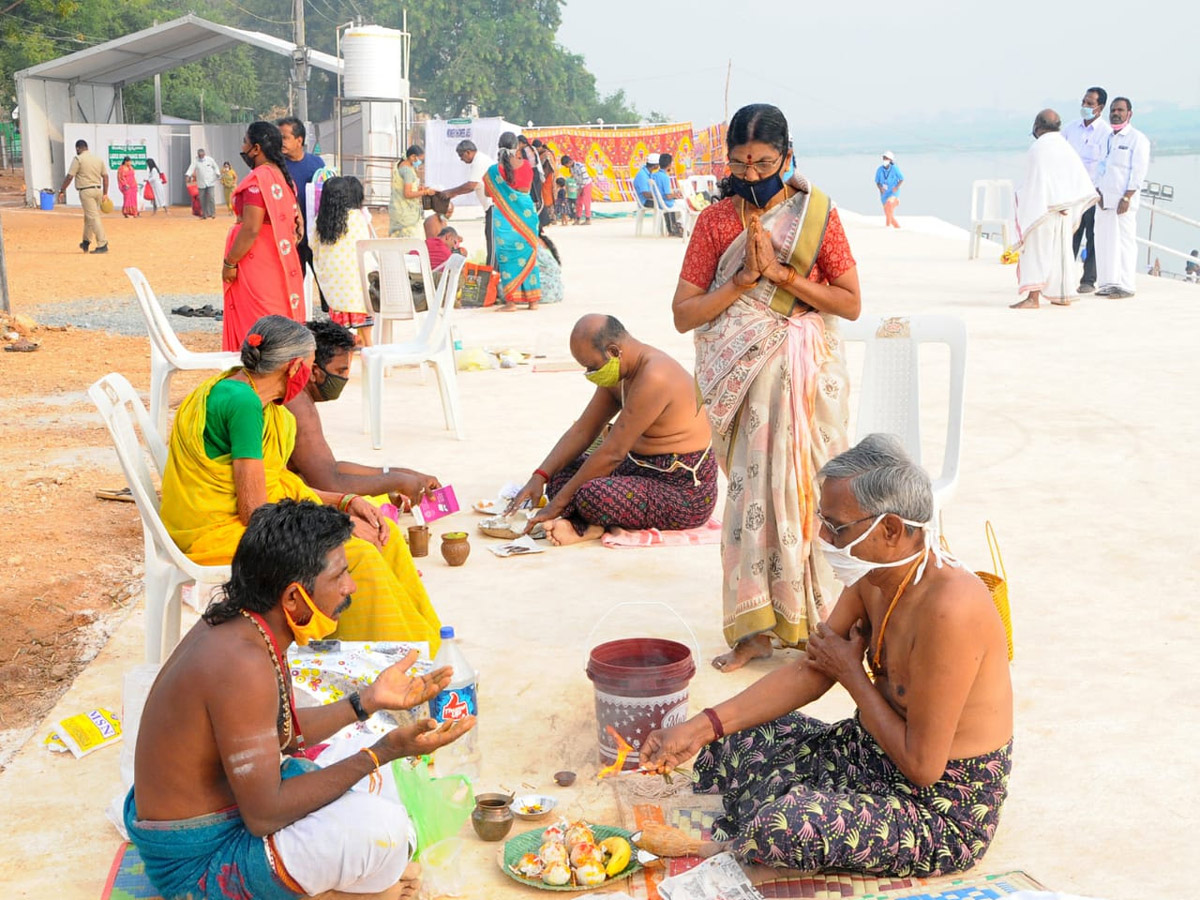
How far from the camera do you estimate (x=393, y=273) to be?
9.42 metres

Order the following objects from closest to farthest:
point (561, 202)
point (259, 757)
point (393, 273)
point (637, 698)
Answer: point (259, 757)
point (637, 698)
point (393, 273)
point (561, 202)

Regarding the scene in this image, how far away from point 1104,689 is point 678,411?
2311 millimetres

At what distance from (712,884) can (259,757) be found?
1141 millimetres

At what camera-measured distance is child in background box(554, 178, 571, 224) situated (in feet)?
93.4

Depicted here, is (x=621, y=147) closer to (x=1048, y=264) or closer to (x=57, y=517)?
(x=1048, y=264)

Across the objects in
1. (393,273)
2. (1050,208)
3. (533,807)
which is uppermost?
(1050,208)

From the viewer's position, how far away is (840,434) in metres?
4.43

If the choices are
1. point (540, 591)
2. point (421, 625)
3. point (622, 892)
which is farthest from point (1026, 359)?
point (622, 892)

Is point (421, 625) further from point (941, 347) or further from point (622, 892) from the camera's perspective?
point (941, 347)

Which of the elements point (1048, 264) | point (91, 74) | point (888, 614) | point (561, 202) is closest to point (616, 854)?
point (888, 614)

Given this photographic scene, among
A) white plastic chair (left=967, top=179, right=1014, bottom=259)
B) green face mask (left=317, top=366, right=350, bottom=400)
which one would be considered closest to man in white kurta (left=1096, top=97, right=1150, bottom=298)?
white plastic chair (left=967, top=179, right=1014, bottom=259)

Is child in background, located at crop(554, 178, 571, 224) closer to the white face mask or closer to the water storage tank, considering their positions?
the water storage tank

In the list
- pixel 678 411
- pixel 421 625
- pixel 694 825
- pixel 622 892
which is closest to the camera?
pixel 622 892

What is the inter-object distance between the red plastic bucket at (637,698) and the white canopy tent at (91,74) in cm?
2918
